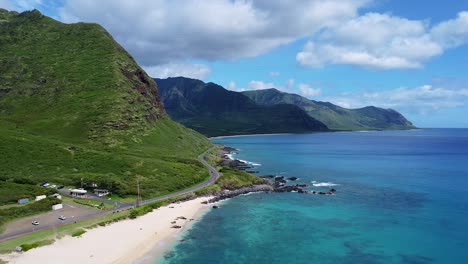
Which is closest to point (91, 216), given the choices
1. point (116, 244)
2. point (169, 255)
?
point (116, 244)

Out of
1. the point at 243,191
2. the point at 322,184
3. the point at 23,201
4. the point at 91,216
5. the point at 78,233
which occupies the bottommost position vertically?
the point at 78,233

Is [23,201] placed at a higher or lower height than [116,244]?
higher

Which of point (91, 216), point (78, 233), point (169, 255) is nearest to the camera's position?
point (169, 255)

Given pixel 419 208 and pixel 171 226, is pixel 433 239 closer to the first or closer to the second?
pixel 419 208

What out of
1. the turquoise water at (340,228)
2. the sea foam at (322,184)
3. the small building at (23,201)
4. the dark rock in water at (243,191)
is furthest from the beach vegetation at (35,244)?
the sea foam at (322,184)

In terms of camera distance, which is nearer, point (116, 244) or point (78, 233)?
point (116, 244)

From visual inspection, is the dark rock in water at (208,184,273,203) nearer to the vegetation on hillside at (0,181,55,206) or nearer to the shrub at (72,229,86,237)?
the shrub at (72,229,86,237)

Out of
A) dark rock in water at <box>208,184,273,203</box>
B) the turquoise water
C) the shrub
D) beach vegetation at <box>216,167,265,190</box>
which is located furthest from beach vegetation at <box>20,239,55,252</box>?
beach vegetation at <box>216,167,265,190</box>

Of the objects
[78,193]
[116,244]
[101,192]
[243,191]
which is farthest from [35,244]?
[243,191]

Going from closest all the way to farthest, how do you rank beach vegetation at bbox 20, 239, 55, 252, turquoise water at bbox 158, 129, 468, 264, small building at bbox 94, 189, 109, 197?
1. beach vegetation at bbox 20, 239, 55, 252
2. turquoise water at bbox 158, 129, 468, 264
3. small building at bbox 94, 189, 109, 197

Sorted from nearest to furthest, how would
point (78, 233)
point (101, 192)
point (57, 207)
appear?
point (78, 233), point (57, 207), point (101, 192)

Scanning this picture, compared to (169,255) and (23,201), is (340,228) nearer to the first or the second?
(169,255)
